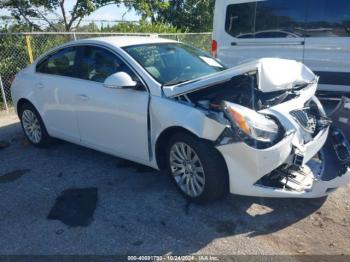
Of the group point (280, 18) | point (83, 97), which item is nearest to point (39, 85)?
point (83, 97)

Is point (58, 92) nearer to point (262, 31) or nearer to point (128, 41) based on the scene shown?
point (128, 41)

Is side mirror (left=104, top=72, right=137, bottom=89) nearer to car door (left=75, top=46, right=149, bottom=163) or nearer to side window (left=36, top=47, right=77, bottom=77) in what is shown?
car door (left=75, top=46, right=149, bottom=163)

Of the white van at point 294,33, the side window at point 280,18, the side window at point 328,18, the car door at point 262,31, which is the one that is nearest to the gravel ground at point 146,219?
the white van at point 294,33

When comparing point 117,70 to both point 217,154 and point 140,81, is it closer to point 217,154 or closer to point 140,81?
point 140,81

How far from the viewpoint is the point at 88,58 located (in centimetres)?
495

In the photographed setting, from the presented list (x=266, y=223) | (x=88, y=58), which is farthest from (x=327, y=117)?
(x=88, y=58)

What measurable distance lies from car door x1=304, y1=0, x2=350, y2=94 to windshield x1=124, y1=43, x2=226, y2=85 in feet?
8.99

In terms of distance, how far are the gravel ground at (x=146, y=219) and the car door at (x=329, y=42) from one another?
3305mm

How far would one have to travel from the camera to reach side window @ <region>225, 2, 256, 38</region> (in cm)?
781

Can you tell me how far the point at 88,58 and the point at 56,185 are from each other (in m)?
1.57

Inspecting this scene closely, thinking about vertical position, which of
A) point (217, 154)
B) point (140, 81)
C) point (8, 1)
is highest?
point (8, 1)

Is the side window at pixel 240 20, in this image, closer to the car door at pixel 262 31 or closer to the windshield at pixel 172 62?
the car door at pixel 262 31

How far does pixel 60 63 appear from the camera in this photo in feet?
17.7

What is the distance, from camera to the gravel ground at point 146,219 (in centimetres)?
338
